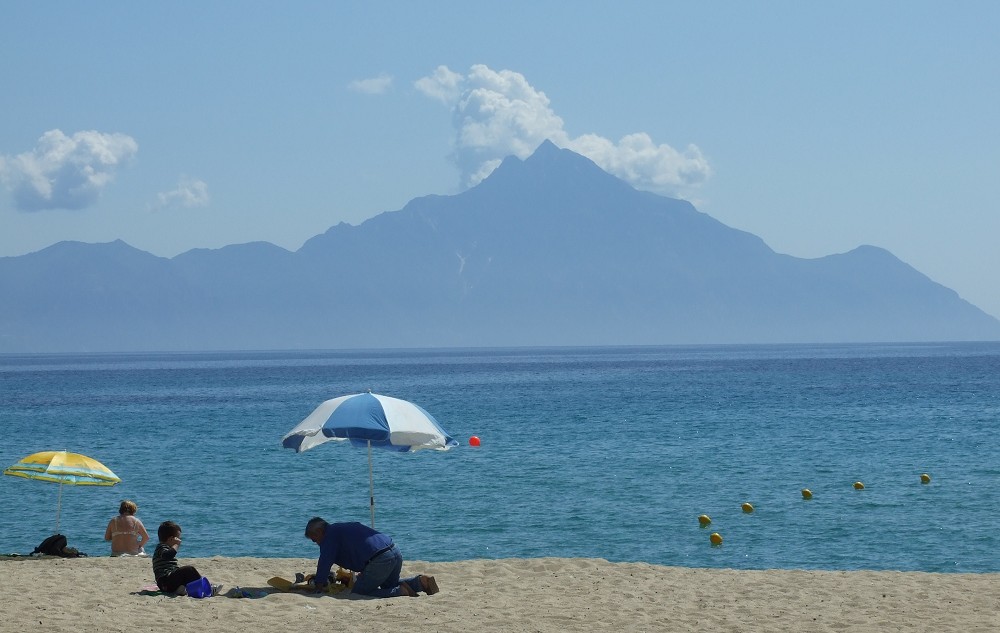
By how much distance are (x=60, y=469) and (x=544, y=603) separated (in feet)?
33.5

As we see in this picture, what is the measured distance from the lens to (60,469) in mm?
20953

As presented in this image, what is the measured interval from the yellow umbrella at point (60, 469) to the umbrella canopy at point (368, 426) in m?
7.02

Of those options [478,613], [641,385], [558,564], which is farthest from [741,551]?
[641,385]

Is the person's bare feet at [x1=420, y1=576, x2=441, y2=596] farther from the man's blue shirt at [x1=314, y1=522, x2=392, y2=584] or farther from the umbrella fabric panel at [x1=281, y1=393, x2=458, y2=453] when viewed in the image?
the umbrella fabric panel at [x1=281, y1=393, x2=458, y2=453]

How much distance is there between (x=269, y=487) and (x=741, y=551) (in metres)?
15.9

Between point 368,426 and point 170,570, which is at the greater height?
point 368,426

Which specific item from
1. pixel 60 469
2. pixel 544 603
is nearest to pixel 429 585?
pixel 544 603

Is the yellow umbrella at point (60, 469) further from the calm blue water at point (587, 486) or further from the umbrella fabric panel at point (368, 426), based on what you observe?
the umbrella fabric panel at point (368, 426)

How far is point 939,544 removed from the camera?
961 inches

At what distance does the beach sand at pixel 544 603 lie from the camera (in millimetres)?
13805

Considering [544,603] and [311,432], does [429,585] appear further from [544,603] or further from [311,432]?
[311,432]

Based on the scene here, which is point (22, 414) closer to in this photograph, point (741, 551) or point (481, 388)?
point (481, 388)

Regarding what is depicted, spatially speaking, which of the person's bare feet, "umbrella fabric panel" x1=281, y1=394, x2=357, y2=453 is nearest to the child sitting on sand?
"umbrella fabric panel" x1=281, y1=394, x2=357, y2=453

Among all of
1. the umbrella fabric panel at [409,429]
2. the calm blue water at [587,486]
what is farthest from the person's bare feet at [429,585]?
the calm blue water at [587,486]
